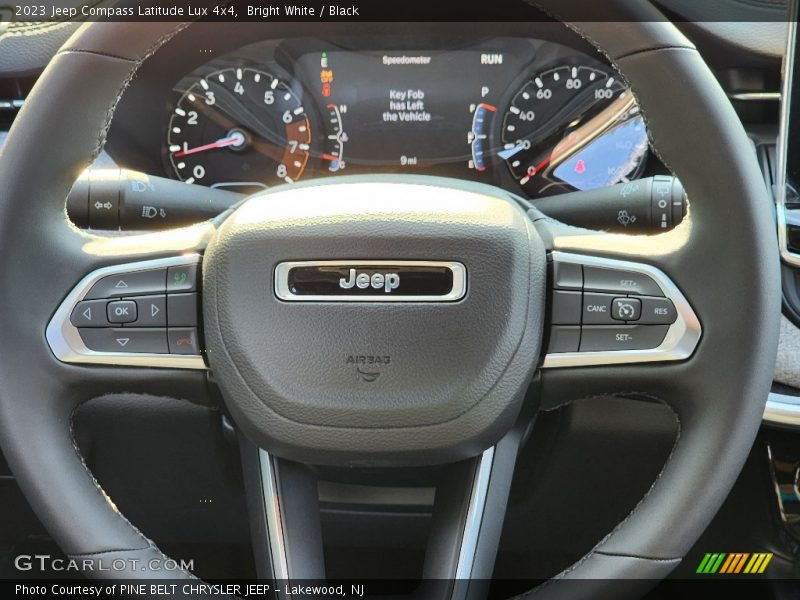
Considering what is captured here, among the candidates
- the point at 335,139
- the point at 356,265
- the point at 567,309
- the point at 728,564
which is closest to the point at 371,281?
the point at 356,265

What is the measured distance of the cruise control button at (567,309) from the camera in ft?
3.10

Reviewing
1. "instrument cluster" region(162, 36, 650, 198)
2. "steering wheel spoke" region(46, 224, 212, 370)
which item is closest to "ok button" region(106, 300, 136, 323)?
"steering wheel spoke" region(46, 224, 212, 370)

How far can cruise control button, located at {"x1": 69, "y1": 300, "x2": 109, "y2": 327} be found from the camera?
96 centimetres

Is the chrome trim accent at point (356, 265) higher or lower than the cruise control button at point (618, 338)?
higher

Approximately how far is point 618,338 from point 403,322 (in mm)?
196

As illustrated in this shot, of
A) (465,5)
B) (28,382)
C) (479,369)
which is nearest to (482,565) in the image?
(479,369)

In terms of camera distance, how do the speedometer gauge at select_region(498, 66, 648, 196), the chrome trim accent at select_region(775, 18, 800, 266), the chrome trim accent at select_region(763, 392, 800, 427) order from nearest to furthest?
the chrome trim accent at select_region(763, 392, 800, 427) → the chrome trim accent at select_region(775, 18, 800, 266) → the speedometer gauge at select_region(498, 66, 648, 196)

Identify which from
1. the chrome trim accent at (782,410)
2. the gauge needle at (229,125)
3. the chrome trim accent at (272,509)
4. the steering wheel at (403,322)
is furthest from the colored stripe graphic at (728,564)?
the gauge needle at (229,125)

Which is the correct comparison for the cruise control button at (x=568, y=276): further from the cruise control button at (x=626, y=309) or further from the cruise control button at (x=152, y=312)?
the cruise control button at (x=152, y=312)

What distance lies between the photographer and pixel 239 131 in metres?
1.81

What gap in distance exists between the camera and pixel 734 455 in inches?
35.8

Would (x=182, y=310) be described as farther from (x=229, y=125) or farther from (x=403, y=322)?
(x=229, y=125)

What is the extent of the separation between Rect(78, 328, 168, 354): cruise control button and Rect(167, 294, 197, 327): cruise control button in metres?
0.02

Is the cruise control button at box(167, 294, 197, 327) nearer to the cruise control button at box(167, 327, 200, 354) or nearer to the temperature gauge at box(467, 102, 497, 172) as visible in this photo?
the cruise control button at box(167, 327, 200, 354)
